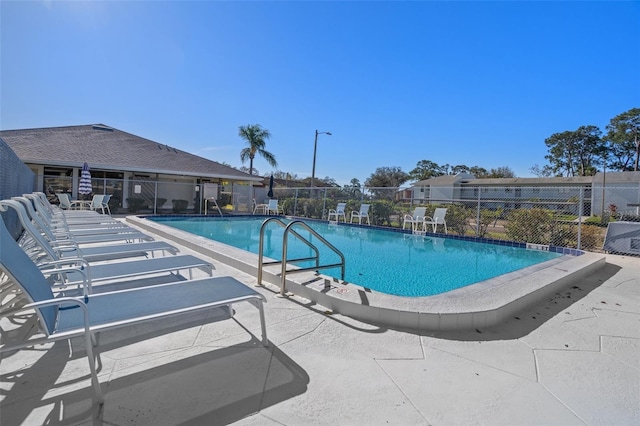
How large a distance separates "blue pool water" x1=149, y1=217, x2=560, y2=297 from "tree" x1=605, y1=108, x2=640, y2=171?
1888 inches

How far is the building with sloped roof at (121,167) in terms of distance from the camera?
15.0 m

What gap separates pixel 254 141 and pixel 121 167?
10171mm

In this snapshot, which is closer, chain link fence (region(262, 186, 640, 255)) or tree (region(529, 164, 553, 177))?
chain link fence (region(262, 186, 640, 255))

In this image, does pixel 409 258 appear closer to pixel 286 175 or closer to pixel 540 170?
pixel 286 175

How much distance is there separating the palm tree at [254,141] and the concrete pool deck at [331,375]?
893 inches

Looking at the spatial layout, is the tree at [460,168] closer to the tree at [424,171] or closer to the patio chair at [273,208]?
the tree at [424,171]

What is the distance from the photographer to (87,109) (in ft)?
63.3

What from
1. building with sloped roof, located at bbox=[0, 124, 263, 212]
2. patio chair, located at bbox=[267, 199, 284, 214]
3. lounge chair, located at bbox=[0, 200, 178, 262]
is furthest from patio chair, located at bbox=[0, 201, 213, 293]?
patio chair, located at bbox=[267, 199, 284, 214]

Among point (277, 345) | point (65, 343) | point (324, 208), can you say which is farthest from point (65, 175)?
point (277, 345)

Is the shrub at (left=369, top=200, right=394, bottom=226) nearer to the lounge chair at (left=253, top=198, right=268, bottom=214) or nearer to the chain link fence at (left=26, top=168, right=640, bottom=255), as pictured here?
the chain link fence at (left=26, top=168, right=640, bottom=255)

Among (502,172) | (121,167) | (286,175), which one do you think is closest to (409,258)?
(121,167)

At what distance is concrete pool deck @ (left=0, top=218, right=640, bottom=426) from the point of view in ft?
5.44

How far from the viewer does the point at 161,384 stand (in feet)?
6.18

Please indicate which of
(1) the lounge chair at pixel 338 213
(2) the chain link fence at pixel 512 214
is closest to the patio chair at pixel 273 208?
(2) the chain link fence at pixel 512 214
